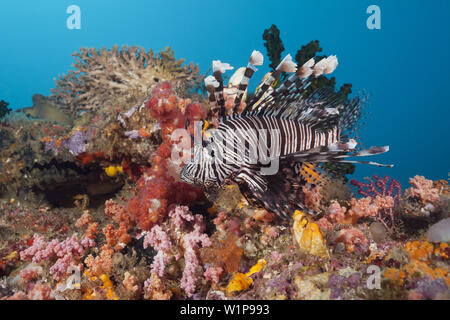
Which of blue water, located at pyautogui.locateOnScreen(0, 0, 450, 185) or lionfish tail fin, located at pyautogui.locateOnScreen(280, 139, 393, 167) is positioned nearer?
lionfish tail fin, located at pyautogui.locateOnScreen(280, 139, 393, 167)

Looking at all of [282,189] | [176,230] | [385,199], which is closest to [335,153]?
[282,189]

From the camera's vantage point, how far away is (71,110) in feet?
32.3

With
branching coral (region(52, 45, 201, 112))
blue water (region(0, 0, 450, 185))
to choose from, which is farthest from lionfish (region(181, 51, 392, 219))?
blue water (region(0, 0, 450, 185))

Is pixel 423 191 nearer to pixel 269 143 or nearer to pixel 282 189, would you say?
pixel 282 189

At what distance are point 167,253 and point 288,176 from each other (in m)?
1.99

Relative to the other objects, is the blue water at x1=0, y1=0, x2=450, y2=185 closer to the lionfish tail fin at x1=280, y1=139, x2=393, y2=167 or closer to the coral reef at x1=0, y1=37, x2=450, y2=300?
the coral reef at x1=0, y1=37, x2=450, y2=300

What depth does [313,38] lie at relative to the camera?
123188mm

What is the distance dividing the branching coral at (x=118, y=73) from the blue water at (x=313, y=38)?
224 ft

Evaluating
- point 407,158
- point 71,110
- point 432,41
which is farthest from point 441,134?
point 71,110

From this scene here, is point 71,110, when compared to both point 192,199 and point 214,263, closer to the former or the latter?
point 192,199

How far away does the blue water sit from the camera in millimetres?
98188

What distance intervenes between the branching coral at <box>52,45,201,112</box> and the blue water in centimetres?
6817

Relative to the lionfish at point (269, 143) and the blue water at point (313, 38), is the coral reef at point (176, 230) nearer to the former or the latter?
the lionfish at point (269, 143)

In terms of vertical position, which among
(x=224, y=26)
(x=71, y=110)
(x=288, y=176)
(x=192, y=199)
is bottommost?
(x=192, y=199)
